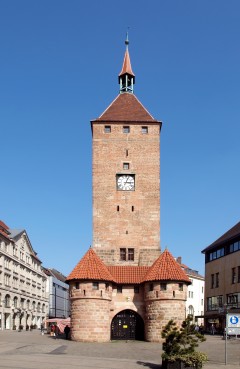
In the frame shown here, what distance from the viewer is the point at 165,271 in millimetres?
40812

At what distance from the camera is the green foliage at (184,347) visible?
19734 millimetres

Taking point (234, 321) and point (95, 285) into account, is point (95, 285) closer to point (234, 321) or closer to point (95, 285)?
point (95, 285)

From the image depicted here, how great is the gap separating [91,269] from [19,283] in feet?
124

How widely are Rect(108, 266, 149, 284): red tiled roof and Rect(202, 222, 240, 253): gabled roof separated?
17.8 m

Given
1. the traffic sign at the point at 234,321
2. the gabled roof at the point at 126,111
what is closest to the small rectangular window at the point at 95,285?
the gabled roof at the point at 126,111

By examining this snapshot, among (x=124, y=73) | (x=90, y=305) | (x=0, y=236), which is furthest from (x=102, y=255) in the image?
(x=0, y=236)

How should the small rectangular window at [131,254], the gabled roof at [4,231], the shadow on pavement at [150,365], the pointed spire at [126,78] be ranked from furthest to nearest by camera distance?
the gabled roof at [4,231] < the pointed spire at [126,78] < the small rectangular window at [131,254] < the shadow on pavement at [150,365]

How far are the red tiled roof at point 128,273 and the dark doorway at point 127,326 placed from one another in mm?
2561

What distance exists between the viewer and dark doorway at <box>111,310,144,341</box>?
42219 mm

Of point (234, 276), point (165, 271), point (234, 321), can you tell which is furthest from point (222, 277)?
point (234, 321)

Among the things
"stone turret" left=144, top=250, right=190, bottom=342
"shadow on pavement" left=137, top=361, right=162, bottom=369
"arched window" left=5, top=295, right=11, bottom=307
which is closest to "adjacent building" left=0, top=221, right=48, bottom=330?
"arched window" left=5, top=295, right=11, bottom=307

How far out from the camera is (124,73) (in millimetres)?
53812

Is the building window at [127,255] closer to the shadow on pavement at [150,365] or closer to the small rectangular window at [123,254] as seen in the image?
the small rectangular window at [123,254]

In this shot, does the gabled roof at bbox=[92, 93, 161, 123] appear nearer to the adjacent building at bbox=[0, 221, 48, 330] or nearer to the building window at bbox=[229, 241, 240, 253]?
the building window at bbox=[229, 241, 240, 253]
